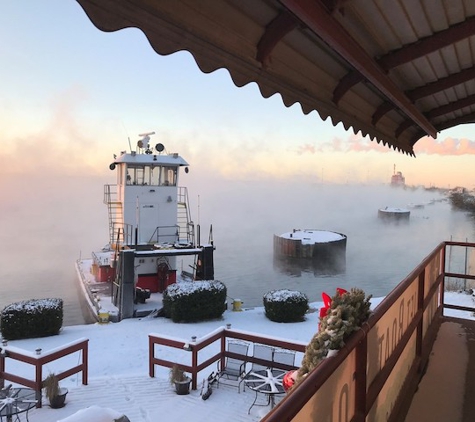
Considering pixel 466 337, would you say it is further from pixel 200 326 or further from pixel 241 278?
pixel 241 278

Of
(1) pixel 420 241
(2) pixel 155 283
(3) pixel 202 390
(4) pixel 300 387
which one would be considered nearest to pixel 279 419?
(4) pixel 300 387

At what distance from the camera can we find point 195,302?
13.9 meters

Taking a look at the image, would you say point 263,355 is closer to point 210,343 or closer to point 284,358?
point 284,358

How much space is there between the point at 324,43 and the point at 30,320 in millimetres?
12938

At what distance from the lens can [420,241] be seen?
191ft

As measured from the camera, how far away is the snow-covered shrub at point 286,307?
13586mm

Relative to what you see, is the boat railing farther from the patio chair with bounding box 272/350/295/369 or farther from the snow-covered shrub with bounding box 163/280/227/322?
the patio chair with bounding box 272/350/295/369

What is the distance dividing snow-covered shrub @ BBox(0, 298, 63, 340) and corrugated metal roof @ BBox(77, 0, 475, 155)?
1198cm

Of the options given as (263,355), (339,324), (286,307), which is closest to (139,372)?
(263,355)

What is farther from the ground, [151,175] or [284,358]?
[151,175]

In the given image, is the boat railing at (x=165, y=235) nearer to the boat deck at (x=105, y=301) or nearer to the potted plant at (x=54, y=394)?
the boat deck at (x=105, y=301)

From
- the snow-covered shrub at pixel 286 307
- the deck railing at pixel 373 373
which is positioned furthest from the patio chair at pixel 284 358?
the snow-covered shrub at pixel 286 307

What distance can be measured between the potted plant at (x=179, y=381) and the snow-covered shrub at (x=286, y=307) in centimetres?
702

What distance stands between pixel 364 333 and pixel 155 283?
17.4 meters
